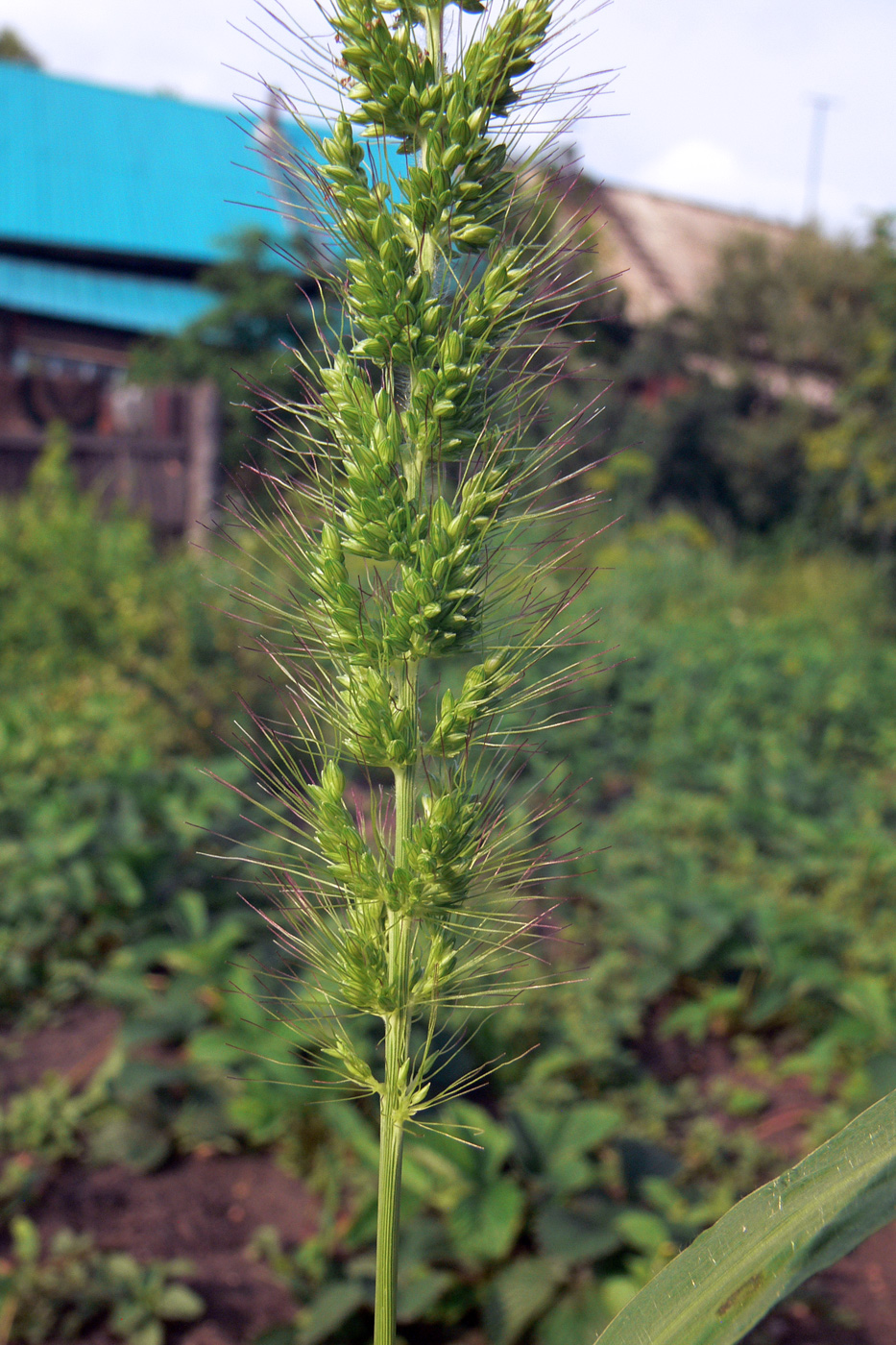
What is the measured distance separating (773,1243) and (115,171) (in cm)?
1919

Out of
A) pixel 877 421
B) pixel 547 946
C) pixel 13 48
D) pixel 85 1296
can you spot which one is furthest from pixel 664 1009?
pixel 13 48

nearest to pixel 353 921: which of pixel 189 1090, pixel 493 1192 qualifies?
pixel 493 1192

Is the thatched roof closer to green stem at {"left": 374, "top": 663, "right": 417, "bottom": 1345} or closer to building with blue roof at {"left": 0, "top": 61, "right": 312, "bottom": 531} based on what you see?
building with blue roof at {"left": 0, "top": 61, "right": 312, "bottom": 531}

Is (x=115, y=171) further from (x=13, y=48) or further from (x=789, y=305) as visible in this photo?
(x=13, y=48)

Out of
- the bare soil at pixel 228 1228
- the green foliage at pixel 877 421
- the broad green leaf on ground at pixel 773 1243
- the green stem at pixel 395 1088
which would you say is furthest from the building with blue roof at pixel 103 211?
the broad green leaf on ground at pixel 773 1243

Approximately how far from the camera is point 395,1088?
0.80 m

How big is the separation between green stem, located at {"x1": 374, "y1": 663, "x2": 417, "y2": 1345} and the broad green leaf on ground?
19cm

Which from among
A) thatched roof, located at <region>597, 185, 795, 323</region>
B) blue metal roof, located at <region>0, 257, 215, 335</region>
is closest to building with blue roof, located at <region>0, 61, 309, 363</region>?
blue metal roof, located at <region>0, 257, 215, 335</region>

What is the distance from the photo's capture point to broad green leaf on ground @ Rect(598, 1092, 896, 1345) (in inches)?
29.7

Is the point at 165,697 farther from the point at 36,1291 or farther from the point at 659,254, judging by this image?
the point at 659,254

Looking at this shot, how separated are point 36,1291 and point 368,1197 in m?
0.80

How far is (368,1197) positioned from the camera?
2539mm

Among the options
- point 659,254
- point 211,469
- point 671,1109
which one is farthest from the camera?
point 659,254

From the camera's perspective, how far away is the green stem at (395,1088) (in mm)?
752
